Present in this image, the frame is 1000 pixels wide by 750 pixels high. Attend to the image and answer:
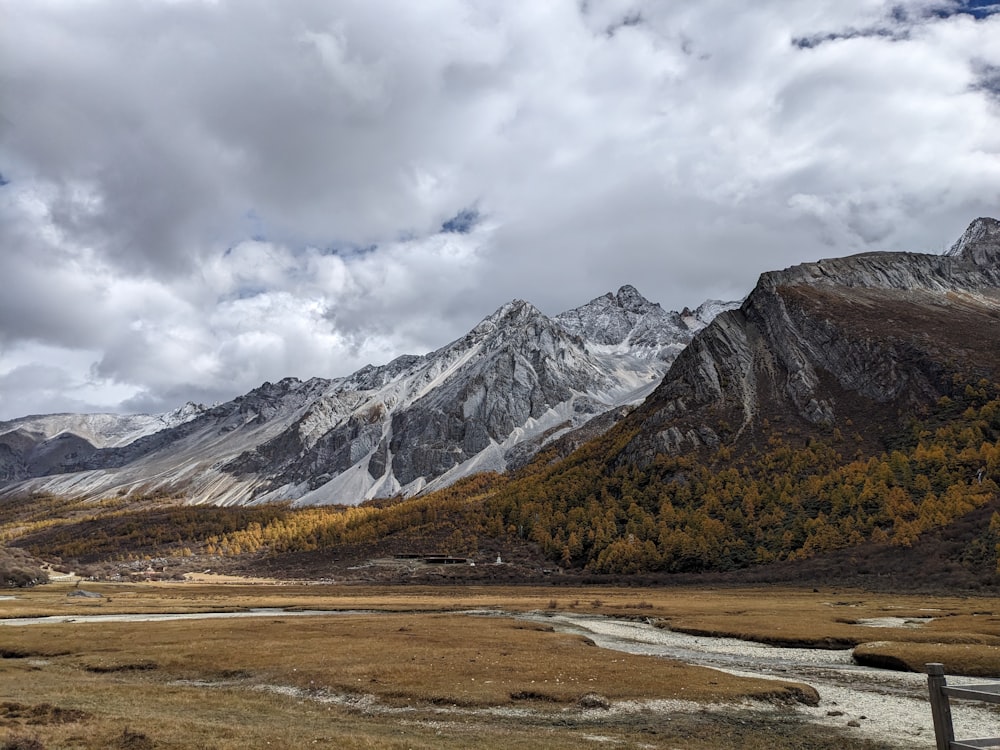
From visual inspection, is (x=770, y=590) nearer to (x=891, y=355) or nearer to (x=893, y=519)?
(x=893, y=519)

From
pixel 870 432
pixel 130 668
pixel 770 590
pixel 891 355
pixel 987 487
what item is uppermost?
pixel 891 355

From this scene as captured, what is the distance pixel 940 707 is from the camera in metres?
13.6

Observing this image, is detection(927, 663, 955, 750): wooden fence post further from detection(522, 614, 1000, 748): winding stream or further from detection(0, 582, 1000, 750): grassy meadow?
detection(522, 614, 1000, 748): winding stream

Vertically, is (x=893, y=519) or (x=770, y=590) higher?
(x=893, y=519)

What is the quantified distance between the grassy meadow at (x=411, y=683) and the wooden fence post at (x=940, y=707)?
44.7 feet

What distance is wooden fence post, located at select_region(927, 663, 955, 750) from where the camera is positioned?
13250 mm

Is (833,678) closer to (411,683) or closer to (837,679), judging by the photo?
(837,679)

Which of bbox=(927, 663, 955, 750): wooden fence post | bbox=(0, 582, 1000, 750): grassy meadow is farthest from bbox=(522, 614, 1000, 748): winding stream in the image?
bbox=(927, 663, 955, 750): wooden fence post

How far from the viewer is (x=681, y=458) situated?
198625 mm

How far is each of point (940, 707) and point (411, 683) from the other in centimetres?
2943

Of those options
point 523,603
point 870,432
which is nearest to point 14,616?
point 523,603

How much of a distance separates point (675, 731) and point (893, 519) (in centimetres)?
12872

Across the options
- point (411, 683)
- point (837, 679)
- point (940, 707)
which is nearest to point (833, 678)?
point (837, 679)

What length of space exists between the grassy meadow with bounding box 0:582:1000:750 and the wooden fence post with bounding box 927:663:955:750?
13.6 meters
